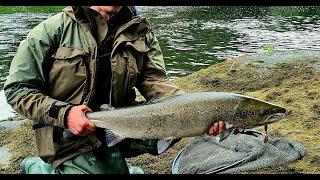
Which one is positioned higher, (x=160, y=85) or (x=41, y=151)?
(x=160, y=85)

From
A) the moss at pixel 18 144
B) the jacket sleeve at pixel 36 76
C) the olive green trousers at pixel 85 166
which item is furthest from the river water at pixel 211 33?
the jacket sleeve at pixel 36 76

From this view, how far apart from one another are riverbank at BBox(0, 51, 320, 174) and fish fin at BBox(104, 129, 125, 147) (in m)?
1.50

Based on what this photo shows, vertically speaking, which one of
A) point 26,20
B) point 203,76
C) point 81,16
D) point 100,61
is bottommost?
point 26,20

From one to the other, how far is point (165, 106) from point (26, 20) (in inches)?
565

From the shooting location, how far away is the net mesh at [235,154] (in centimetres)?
431

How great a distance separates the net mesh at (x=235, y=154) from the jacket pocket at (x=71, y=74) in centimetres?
143

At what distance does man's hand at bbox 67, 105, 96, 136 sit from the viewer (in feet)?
9.69

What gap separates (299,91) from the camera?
6324 mm

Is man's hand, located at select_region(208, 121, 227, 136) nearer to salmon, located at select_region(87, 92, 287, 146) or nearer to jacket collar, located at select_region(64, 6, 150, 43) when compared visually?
salmon, located at select_region(87, 92, 287, 146)

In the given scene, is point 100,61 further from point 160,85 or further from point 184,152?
point 184,152

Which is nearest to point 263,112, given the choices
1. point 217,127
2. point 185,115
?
point 217,127

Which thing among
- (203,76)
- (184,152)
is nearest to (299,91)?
(203,76)

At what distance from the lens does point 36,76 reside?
309 centimetres
